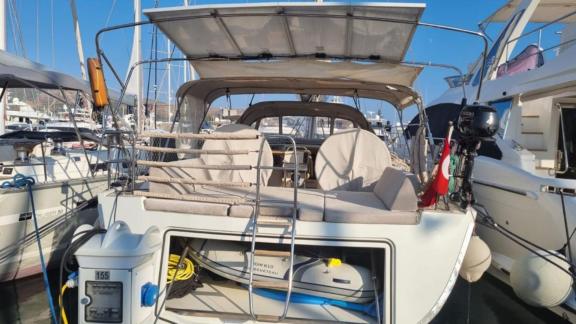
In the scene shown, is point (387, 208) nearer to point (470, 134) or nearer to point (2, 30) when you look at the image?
point (470, 134)

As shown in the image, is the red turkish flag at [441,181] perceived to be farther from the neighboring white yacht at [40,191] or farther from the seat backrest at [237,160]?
the neighboring white yacht at [40,191]

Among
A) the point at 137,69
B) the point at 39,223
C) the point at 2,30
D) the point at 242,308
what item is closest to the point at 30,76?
the point at 39,223

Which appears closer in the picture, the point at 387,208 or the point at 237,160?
the point at 387,208

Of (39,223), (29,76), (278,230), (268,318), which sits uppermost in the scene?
(29,76)

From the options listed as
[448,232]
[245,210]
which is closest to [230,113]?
[245,210]

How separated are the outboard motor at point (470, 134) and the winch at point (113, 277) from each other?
2.30 meters

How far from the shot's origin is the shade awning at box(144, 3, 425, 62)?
313cm

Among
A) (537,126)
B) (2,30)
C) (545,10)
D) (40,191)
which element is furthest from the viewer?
(545,10)

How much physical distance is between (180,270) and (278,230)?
898mm

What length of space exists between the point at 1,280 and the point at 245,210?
12.2 ft

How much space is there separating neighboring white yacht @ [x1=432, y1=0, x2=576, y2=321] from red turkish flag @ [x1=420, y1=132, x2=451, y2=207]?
5.19ft

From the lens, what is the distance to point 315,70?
4281 millimetres

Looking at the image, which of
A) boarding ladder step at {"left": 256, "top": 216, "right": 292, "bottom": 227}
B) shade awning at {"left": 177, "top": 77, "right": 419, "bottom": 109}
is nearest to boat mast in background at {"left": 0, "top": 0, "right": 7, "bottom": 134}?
shade awning at {"left": 177, "top": 77, "right": 419, "bottom": 109}

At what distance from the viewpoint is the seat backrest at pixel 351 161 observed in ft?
13.4
